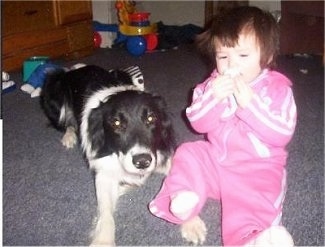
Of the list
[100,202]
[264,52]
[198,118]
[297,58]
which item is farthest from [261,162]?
[297,58]

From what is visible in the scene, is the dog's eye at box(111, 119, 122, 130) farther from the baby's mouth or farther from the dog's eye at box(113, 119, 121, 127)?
the baby's mouth

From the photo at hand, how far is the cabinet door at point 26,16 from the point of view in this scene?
3439 millimetres

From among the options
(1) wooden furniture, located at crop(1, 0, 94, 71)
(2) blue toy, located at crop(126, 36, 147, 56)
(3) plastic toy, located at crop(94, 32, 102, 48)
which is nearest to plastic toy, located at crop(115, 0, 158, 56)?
(2) blue toy, located at crop(126, 36, 147, 56)

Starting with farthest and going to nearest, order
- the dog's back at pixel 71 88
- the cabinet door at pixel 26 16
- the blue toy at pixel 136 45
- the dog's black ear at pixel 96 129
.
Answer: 1. the blue toy at pixel 136 45
2. the cabinet door at pixel 26 16
3. the dog's back at pixel 71 88
4. the dog's black ear at pixel 96 129

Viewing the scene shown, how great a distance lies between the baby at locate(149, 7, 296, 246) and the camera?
136 centimetres

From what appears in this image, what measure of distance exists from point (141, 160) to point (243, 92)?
1.50ft

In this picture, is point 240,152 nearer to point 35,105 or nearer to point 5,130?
point 5,130

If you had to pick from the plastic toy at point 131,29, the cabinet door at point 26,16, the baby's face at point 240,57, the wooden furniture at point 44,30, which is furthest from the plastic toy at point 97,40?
the baby's face at point 240,57

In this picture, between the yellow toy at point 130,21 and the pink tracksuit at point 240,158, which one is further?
the yellow toy at point 130,21

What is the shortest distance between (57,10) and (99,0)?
0.97 m

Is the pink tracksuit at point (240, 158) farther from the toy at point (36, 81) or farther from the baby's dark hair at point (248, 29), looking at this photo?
the toy at point (36, 81)

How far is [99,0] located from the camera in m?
4.71

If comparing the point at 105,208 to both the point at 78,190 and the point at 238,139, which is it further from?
the point at 238,139

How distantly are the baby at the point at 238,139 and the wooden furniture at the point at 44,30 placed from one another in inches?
95.9
